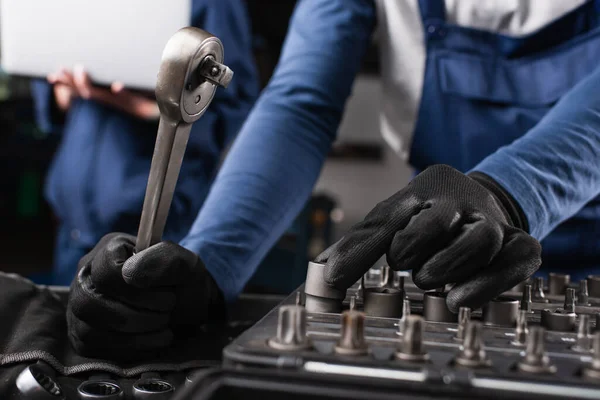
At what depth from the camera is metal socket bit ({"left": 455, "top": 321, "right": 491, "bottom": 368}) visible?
1.30ft

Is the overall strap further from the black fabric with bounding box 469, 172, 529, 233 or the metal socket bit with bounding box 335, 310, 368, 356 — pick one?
the metal socket bit with bounding box 335, 310, 368, 356

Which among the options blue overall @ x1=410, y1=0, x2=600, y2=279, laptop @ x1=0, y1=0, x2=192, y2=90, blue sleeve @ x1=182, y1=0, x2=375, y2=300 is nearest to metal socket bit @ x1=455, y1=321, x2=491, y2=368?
blue sleeve @ x1=182, y1=0, x2=375, y2=300

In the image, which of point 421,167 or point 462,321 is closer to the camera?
point 462,321

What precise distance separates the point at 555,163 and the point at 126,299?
46 cm

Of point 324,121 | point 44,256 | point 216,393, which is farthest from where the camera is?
point 44,256

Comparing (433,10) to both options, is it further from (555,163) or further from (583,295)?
(583,295)

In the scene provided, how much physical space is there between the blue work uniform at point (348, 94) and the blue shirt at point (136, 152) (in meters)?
0.76

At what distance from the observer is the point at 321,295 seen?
1.85 feet

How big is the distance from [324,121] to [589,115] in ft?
1.26

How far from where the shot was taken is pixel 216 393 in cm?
38

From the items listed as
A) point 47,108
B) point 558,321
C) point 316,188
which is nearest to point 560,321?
point 558,321

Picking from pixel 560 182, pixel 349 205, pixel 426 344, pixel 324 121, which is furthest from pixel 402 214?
pixel 349 205

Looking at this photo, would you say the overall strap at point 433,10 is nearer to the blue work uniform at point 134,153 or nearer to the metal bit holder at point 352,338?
the metal bit holder at point 352,338

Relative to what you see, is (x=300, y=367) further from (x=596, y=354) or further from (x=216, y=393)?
(x=596, y=354)
